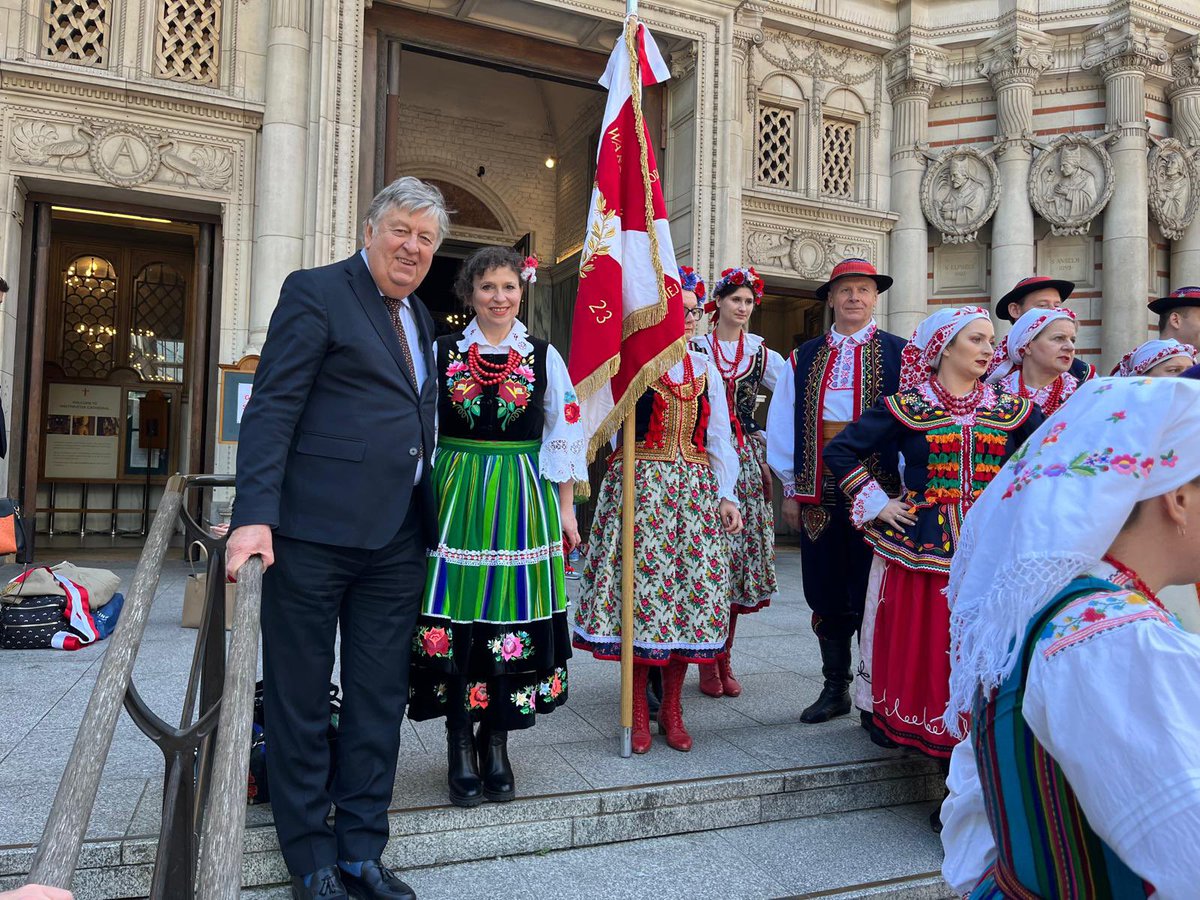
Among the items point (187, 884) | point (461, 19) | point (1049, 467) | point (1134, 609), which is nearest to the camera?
point (1134, 609)

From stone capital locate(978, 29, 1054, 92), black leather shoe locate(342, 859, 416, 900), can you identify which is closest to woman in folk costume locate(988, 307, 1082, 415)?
black leather shoe locate(342, 859, 416, 900)

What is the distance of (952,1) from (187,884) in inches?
447

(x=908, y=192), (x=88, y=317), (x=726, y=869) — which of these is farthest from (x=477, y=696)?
(x=88, y=317)

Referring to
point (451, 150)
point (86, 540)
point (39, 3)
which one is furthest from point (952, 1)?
point (86, 540)

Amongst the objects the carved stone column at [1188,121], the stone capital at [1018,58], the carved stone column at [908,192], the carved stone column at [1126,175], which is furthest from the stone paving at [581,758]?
the carved stone column at [1188,121]

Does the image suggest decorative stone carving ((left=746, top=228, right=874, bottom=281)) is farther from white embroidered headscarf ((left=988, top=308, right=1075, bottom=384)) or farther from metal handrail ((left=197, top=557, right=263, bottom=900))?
metal handrail ((left=197, top=557, right=263, bottom=900))

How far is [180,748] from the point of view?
2.09 m

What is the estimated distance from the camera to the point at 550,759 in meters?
3.36

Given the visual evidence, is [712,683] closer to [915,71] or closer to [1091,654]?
[1091,654]

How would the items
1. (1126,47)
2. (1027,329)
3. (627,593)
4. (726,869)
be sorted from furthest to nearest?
(1126,47) → (1027,329) → (627,593) → (726,869)

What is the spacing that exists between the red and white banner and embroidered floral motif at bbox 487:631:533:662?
38.9 inches

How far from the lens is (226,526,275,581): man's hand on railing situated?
2113mm

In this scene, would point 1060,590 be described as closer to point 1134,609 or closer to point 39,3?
point 1134,609

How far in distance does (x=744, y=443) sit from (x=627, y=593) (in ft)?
4.46
